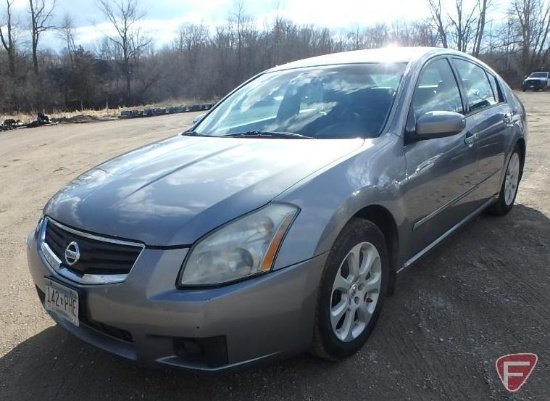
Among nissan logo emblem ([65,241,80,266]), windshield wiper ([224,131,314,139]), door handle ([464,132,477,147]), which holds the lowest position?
nissan logo emblem ([65,241,80,266])

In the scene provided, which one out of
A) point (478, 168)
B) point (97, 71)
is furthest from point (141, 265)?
point (97, 71)

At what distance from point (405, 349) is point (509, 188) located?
277 cm

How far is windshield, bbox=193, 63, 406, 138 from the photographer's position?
9.50ft

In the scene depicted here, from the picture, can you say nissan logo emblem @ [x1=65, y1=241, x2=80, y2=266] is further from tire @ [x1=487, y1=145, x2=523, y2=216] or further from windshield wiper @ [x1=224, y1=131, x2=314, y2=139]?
tire @ [x1=487, y1=145, x2=523, y2=216]

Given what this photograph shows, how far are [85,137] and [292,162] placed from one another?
43.5ft

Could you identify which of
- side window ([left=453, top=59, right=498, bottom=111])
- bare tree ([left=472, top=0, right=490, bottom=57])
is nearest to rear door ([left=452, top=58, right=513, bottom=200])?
side window ([left=453, top=59, right=498, bottom=111])

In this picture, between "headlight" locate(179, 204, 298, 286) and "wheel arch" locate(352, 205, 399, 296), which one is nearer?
"headlight" locate(179, 204, 298, 286)

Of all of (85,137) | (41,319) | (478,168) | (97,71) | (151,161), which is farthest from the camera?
(97,71)

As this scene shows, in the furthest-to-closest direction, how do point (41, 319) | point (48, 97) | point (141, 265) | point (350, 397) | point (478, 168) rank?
point (48, 97) → point (478, 168) → point (41, 319) → point (350, 397) → point (141, 265)

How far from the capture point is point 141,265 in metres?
1.91

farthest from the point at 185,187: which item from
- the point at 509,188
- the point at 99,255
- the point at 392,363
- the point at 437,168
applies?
the point at 509,188

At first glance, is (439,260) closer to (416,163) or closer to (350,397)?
(416,163)

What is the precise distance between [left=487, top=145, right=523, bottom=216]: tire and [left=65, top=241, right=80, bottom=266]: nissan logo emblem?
147 inches

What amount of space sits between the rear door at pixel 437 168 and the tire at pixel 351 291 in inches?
15.6
